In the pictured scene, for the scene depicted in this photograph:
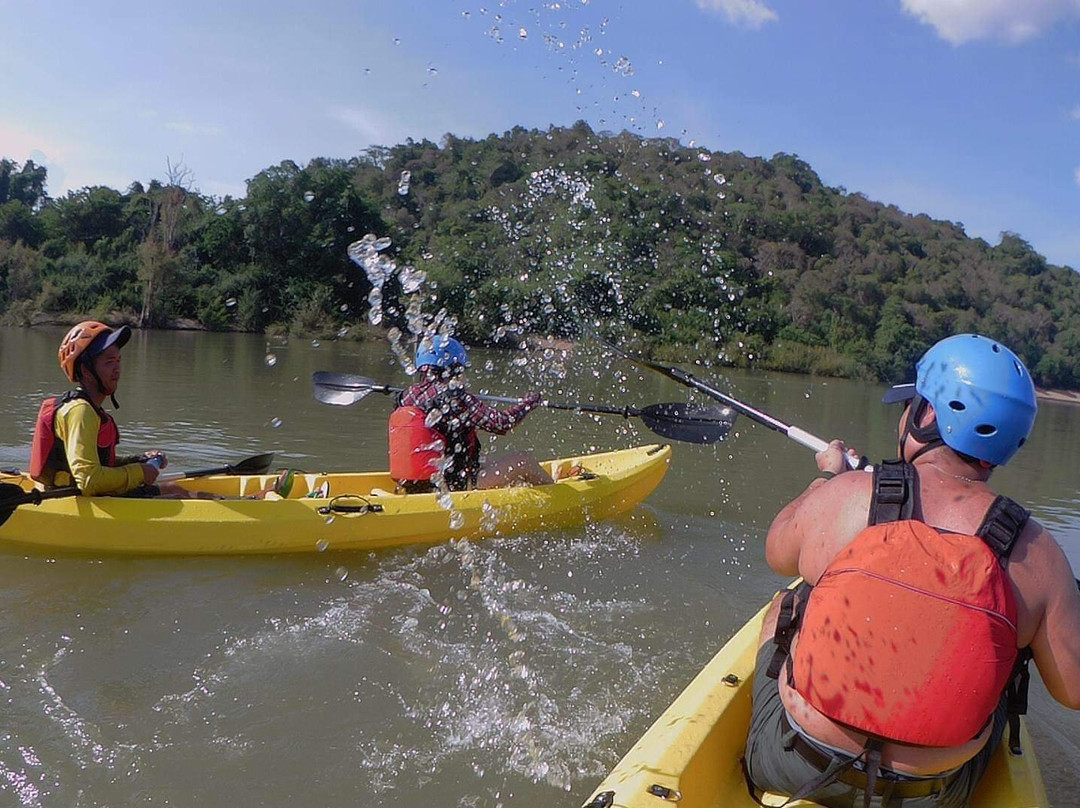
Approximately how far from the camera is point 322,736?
124 inches

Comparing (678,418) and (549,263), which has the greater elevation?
(549,263)

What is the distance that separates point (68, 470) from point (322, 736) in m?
2.72

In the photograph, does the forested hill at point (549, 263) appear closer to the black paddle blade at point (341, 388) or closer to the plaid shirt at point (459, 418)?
the black paddle blade at point (341, 388)

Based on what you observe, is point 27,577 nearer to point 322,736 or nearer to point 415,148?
point 322,736

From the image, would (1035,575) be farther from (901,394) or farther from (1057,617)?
(901,394)

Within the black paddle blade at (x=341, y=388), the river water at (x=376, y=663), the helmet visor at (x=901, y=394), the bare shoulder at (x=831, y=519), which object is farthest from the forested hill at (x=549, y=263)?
the bare shoulder at (x=831, y=519)

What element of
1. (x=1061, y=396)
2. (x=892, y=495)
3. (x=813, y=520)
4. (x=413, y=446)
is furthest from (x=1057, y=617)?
(x=1061, y=396)

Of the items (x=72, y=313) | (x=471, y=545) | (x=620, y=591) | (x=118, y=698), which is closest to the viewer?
(x=118, y=698)

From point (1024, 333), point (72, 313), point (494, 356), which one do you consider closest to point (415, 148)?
point (72, 313)

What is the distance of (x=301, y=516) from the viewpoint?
515 cm

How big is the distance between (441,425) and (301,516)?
109cm

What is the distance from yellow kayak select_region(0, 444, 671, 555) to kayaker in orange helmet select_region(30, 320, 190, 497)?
5.5 inches

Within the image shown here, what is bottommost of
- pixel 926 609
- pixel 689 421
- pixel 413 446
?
pixel 413 446

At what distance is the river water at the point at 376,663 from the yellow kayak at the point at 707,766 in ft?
2.29
